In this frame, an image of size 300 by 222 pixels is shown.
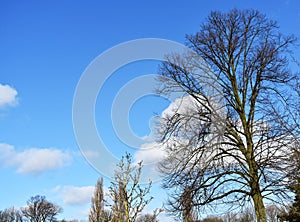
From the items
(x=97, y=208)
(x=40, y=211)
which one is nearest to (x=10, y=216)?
(x=40, y=211)

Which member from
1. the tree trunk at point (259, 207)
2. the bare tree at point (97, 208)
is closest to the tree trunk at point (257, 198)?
the tree trunk at point (259, 207)

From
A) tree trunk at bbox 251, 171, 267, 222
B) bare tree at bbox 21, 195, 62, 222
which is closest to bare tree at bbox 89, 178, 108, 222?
tree trunk at bbox 251, 171, 267, 222

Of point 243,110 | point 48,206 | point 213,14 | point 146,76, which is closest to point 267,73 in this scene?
point 243,110

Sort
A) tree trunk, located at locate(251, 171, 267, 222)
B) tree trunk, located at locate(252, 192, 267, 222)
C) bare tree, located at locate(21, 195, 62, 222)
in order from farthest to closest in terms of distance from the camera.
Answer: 1. bare tree, located at locate(21, 195, 62, 222)
2. tree trunk, located at locate(251, 171, 267, 222)
3. tree trunk, located at locate(252, 192, 267, 222)

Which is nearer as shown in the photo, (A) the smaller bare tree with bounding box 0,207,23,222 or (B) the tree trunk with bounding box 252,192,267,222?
(B) the tree trunk with bounding box 252,192,267,222

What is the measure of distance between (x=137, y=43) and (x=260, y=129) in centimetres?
477

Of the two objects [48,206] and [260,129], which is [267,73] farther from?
[48,206]

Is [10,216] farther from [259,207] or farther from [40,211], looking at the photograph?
[259,207]

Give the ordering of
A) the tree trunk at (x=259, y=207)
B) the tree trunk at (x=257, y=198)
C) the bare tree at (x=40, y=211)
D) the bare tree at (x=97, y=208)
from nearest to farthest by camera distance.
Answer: the tree trunk at (x=259, y=207) → the tree trunk at (x=257, y=198) → the bare tree at (x=97, y=208) → the bare tree at (x=40, y=211)

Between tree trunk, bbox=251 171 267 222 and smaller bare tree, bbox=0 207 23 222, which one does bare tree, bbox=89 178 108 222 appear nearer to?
tree trunk, bbox=251 171 267 222

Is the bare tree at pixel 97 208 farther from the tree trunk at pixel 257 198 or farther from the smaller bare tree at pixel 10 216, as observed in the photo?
the smaller bare tree at pixel 10 216

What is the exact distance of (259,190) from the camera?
948 cm

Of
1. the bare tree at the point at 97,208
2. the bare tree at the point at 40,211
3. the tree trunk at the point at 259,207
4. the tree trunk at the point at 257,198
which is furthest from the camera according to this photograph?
the bare tree at the point at 40,211

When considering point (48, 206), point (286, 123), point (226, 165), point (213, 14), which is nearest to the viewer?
point (286, 123)
